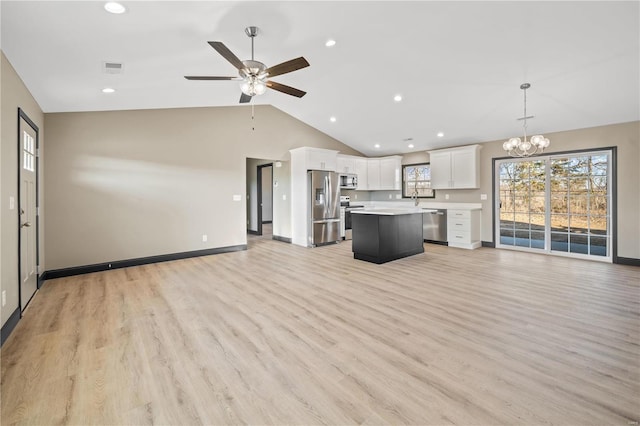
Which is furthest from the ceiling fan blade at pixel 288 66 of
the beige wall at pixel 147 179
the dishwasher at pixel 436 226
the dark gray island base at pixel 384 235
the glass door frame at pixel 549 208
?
the glass door frame at pixel 549 208

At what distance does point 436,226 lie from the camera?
24.3 feet

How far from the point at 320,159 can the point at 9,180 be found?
5468 mm

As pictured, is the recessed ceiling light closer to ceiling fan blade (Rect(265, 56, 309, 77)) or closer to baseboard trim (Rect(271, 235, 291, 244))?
ceiling fan blade (Rect(265, 56, 309, 77))

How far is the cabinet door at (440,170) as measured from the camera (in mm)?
7297

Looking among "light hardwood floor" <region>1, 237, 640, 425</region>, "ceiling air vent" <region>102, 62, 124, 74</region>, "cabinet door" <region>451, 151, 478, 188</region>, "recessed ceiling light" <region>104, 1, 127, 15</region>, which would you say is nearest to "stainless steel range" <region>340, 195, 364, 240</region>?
"cabinet door" <region>451, 151, 478, 188</region>

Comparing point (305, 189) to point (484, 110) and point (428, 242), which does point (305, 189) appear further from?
point (484, 110)

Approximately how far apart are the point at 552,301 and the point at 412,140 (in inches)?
194

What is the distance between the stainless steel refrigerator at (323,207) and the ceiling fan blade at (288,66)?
397 centimetres

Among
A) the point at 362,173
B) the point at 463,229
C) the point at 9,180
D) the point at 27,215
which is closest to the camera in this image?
the point at 9,180

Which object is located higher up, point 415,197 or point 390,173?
point 390,173

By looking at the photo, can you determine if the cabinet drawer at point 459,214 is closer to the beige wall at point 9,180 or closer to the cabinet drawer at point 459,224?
the cabinet drawer at point 459,224

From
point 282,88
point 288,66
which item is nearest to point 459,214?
point 282,88

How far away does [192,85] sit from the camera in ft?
14.6

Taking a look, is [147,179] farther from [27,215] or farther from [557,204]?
[557,204]
